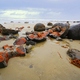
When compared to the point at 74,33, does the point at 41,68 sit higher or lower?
higher

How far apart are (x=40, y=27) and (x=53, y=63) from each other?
717cm

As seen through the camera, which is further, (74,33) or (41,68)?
(74,33)

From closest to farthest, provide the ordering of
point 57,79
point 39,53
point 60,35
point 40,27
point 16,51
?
1. point 57,79
2. point 16,51
3. point 39,53
4. point 60,35
5. point 40,27

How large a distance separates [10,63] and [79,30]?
500 cm

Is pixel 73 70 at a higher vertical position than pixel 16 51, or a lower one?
lower

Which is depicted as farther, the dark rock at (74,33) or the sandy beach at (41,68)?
the dark rock at (74,33)

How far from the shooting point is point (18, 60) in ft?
15.6

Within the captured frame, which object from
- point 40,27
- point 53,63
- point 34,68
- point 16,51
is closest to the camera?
point 34,68

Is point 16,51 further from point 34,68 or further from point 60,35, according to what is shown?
point 60,35

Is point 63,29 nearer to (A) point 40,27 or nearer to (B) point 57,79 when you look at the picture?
(A) point 40,27

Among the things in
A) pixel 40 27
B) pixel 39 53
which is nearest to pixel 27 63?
pixel 39 53

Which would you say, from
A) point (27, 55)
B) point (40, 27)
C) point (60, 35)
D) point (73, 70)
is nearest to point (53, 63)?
point (73, 70)

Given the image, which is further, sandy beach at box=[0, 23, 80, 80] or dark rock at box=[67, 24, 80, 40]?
dark rock at box=[67, 24, 80, 40]

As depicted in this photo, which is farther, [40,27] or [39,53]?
[40,27]
